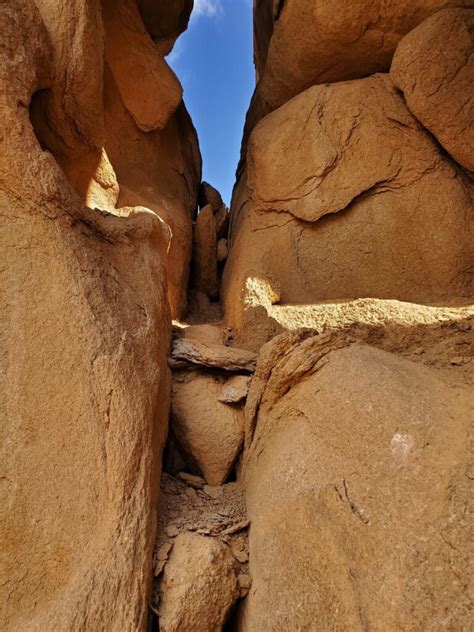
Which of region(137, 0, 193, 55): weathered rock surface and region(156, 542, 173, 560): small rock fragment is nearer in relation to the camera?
region(156, 542, 173, 560): small rock fragment

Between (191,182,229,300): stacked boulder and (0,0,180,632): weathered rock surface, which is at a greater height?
(191,182,229,300): stacked boulder

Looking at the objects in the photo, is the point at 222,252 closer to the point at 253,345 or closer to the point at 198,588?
the point at 253,345

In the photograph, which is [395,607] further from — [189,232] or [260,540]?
[189,232]

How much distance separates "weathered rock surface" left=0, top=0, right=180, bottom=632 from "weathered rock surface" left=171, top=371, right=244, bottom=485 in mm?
204

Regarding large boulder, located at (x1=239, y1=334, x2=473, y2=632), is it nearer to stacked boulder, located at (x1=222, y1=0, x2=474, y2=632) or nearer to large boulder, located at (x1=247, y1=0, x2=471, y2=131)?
stacked boulder, located at (x1=222, y1=0, x2=474, y2=632)

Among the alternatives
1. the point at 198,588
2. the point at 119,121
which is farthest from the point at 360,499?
the point at 119,121

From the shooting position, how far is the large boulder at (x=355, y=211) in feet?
12.4

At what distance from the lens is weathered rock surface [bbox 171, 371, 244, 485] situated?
2873 mm

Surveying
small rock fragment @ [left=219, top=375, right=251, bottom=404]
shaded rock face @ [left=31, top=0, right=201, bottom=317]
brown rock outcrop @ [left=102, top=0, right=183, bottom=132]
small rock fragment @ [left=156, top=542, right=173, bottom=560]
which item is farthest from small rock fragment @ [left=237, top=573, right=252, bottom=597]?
brown rock outcrop @ [left=102, top=0, right=183, bottom=132]

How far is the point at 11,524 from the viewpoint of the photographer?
1985 millimetres

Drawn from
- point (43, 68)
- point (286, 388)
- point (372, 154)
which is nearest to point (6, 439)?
point (286, 388)

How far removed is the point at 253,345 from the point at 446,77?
9.73 ft

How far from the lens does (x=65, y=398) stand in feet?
7.41

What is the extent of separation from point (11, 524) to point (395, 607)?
5.63 ft
